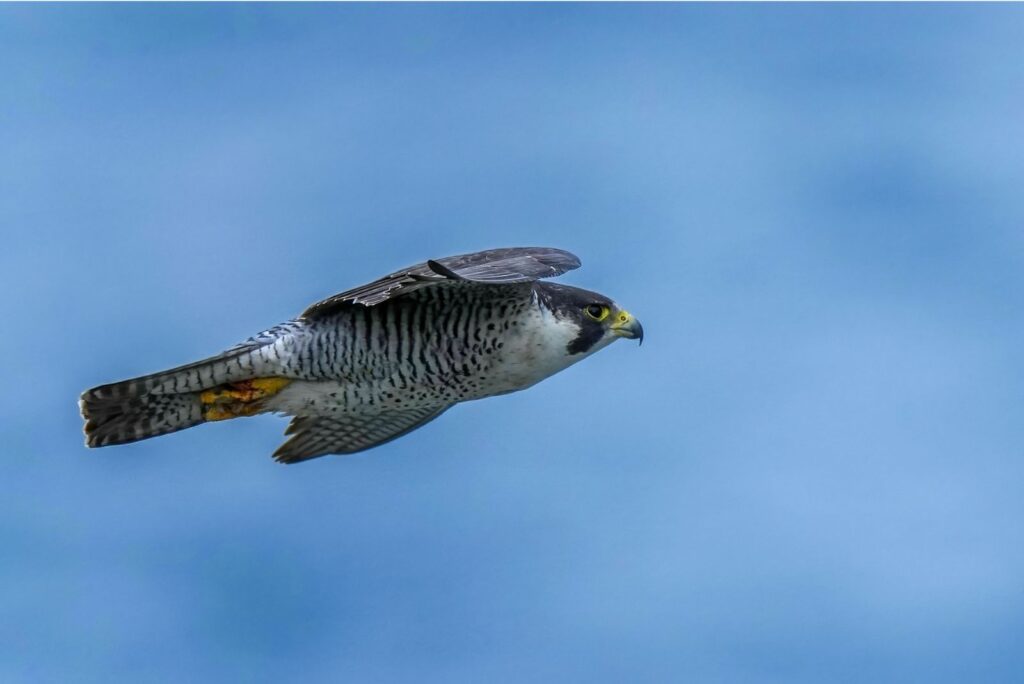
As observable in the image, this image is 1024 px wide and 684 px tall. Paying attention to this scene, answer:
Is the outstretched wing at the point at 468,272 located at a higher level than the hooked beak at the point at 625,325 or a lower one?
higher

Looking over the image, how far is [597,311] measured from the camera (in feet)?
47.7


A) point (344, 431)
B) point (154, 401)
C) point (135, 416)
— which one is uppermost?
point (154, 401)

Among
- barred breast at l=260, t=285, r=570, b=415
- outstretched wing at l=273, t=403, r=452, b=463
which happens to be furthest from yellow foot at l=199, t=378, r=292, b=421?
outstretched wing at l=273, t=403, r=452, b=463

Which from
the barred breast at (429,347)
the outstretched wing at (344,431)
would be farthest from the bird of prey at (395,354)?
the outstretched wing at (344,431)

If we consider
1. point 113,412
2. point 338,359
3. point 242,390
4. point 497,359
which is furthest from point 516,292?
point 113,412

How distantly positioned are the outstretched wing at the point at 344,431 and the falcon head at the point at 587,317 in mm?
1584

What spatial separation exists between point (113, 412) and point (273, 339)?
4.86 feet

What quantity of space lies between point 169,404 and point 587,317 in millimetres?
3508

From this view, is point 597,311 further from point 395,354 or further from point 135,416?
point 135,416

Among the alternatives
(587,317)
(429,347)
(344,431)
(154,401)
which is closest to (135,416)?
(154,401)

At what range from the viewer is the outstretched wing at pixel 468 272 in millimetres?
13156

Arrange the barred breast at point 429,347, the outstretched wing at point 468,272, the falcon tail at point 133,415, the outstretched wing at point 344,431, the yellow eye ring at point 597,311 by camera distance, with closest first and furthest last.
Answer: the outstretched wing at point 468,272
the barred breast at point 429,347
the falcon tail at point 133,415
the yellow eye ring at point 597,311
the outstretched wing at point 344,431

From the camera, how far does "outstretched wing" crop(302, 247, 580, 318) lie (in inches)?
518

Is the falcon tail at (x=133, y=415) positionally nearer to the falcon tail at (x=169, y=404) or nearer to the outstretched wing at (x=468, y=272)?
the falcon tail at (x=169, y=404)
